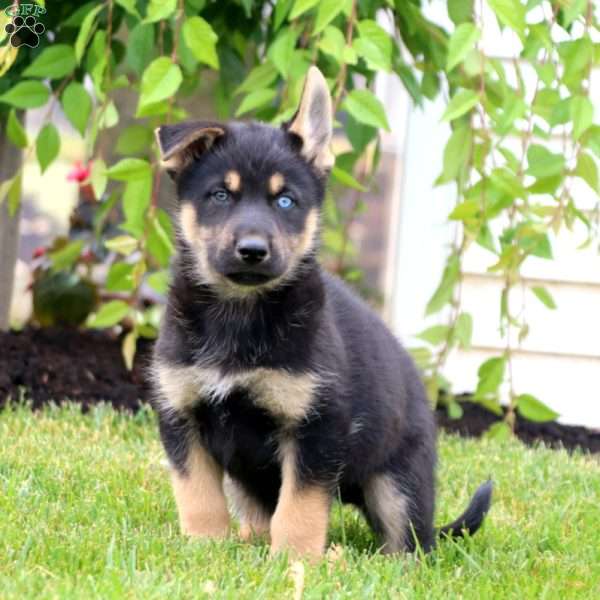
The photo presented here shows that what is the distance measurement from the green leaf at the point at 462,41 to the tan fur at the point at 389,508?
4.49 feet

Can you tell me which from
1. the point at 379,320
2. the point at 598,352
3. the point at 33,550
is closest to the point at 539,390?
the point at 598,352

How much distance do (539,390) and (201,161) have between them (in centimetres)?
361

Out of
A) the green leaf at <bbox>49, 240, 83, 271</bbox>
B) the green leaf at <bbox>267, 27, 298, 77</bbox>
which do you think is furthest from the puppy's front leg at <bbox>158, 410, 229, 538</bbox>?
the green leaf at <bbox>49, 240, 83, 271</bbox>

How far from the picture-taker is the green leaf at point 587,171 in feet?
15.1

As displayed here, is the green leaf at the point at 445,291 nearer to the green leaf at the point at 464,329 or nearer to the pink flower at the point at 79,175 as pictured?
the green leaf at the point at 464,329

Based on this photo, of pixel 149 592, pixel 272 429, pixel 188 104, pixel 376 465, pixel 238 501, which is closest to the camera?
pixel 149 592

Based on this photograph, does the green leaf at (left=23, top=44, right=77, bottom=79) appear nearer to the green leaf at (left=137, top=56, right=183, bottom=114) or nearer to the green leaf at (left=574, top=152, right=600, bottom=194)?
the green leaf at (left=137, top=56, right=183, bottom=114)

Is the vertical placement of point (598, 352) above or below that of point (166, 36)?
below

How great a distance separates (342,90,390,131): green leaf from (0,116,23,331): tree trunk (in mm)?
2510

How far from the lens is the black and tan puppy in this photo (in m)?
3.60

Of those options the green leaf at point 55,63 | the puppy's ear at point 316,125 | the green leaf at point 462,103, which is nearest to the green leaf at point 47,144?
the green leaf at point 55,63

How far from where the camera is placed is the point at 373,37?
14.5 ft

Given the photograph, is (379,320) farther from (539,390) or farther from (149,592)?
(539,390)

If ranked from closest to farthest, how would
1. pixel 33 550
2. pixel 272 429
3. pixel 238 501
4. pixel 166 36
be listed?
pixel 33 550 < pixel 272 429 < pixel 238 501 < pixel 166 36
